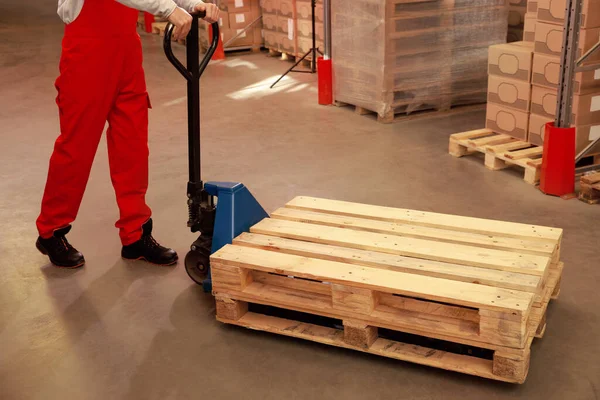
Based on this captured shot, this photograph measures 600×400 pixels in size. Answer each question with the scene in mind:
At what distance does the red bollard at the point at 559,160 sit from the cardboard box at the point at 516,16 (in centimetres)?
304

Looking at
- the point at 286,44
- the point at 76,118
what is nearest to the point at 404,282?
the point at 76,118

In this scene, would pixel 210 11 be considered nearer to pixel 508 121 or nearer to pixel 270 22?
pixel 508 121

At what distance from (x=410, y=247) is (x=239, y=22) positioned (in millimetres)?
8424

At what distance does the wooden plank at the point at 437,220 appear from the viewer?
3.41 metres

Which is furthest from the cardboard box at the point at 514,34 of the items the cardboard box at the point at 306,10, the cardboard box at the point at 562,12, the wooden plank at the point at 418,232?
the wooden plank at the point at 418,232

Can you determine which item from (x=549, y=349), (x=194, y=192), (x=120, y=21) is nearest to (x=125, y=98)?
(x=120, y=21)

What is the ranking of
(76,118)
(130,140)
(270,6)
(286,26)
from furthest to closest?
1. (270,6)
2. (286,26)
3. (130,140)
4. (76,118)

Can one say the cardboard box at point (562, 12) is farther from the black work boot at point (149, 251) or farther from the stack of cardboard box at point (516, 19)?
the black work boot at point (149, 251)

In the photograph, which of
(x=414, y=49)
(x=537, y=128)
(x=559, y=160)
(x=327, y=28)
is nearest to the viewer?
(x=559, y=160)

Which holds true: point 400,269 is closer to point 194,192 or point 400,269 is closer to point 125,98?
point 194,192

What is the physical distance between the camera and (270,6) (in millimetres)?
10555

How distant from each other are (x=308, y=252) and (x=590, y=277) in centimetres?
150

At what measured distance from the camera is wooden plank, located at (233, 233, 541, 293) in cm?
293

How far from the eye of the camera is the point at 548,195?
493 cm
